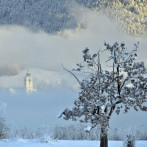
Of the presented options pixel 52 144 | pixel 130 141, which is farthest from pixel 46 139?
pixel 130 141

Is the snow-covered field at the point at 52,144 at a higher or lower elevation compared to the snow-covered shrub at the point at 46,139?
lower

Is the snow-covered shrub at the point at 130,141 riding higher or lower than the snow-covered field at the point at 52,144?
higher

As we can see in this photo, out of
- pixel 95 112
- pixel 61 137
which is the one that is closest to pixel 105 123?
pixel 95 112

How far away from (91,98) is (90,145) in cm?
469

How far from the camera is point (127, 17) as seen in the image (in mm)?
67500

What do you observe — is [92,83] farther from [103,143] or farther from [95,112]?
[103,143]

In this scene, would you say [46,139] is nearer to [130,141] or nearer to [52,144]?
[52,144]

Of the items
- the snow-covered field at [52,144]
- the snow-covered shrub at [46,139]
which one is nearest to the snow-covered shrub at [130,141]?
the snow-covered field at [52,144]

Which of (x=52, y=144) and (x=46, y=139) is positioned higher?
(x=46, y=139)

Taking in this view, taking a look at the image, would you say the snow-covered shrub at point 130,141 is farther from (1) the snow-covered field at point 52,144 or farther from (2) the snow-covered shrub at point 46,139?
(2) the snow-covered shrub at point 46,139

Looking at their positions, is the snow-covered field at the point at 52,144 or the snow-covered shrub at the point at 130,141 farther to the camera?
the snow-covered field at the point at 52,144

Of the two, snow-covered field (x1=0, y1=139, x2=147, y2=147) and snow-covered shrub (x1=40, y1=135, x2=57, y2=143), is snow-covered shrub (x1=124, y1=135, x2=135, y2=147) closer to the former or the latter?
snow-covered field (x1=0, y1=139, x2=147, y2=147)

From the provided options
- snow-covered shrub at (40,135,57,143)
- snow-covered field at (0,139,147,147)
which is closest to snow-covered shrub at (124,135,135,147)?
snow-covered field at (0,139,147,147)

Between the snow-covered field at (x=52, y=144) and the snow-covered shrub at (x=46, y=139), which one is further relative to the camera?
the snow-covered shrub at (x=46, y=139)
